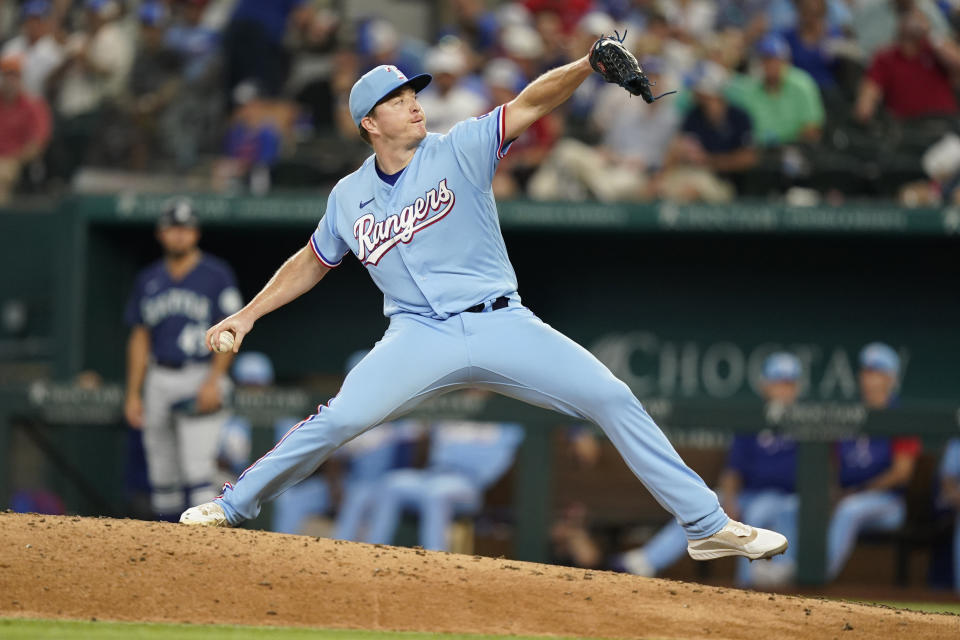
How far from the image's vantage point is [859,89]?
10297 millimetres

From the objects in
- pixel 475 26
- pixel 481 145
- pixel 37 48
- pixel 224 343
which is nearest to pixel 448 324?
pixel 481 145

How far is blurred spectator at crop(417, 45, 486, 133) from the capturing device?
9.98 m

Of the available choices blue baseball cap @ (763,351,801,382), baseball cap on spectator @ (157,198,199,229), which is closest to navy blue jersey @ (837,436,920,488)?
blue baseball cap @ (763,351,801,382)

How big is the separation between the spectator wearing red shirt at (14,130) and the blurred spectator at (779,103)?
17.2 ft

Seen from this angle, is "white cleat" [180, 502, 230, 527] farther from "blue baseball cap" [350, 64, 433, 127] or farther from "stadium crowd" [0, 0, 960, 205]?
"stadium crowd" [0, 0, 960, 205]

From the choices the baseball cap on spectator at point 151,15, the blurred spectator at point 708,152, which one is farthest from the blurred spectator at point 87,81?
the blurred spectator at point 708,152

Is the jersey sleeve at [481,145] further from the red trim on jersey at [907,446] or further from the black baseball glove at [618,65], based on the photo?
the red trim on jersey at [907,446]

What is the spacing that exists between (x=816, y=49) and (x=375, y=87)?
19.9 ft

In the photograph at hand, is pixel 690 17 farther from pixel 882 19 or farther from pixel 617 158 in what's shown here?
pixel 617 158

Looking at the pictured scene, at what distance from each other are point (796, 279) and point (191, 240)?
161 inches

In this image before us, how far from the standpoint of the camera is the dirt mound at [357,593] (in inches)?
→ 186

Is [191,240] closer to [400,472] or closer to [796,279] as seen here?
[400,472]

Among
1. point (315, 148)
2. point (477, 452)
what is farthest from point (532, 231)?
point (477, 452)

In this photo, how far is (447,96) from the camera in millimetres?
10133
